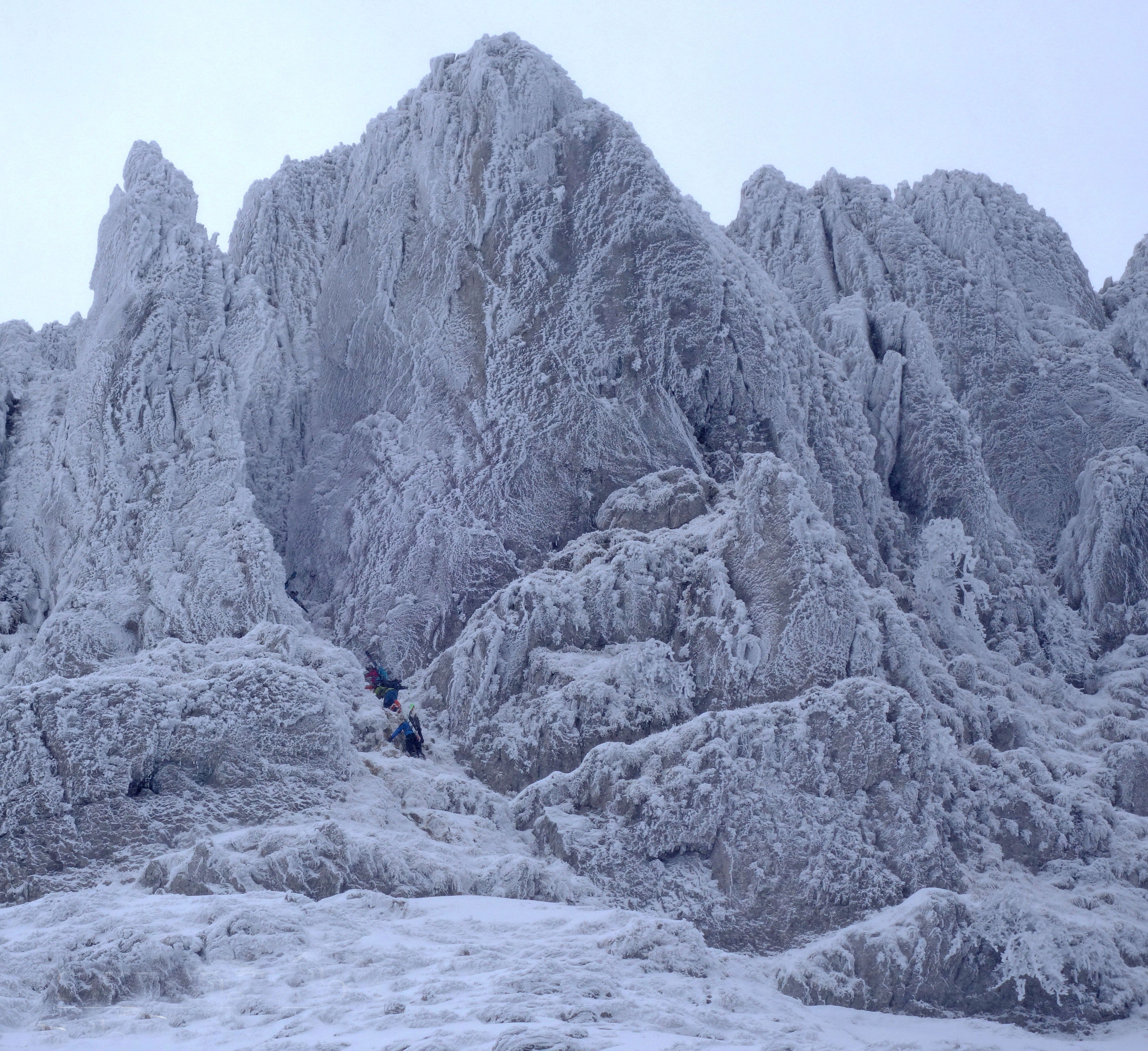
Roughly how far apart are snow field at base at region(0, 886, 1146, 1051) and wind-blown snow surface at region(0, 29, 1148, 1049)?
0.13 meters

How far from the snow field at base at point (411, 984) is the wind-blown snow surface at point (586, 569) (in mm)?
134

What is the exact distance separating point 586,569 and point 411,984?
26.1ft

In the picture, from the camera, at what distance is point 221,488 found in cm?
2130

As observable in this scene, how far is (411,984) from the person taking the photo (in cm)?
1173

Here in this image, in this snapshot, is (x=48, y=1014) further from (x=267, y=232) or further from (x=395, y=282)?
(x=267, y=232)

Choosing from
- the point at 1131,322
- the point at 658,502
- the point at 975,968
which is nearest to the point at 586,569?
the point at 658,502

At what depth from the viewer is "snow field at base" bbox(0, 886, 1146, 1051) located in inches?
424

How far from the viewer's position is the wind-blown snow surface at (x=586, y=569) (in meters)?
14.4

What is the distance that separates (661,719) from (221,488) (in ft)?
28.0

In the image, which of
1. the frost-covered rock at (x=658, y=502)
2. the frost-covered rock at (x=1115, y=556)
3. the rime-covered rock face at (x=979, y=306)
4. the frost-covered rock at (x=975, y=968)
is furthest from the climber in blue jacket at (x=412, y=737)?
the frost-covered rock at (x=1115, y=556)

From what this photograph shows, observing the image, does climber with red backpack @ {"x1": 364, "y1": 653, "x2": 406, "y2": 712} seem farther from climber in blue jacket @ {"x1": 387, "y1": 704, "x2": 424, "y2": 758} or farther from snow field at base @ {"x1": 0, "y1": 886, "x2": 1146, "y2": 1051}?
snow field at base @ {"x1": 0, "y1": 886, "x2": 1146, "y2": 1051}

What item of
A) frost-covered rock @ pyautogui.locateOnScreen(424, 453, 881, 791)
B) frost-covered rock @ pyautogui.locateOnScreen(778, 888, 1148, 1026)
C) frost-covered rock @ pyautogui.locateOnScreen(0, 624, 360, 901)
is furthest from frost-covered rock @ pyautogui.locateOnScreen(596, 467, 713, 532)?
frost-covered rock @ pyautogui.locateOnScreen(778, 888, 1148, 1026)

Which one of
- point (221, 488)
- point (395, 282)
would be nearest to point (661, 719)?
point (221, 488)

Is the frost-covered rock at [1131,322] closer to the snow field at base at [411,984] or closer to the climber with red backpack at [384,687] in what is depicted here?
the climber with red backpack at [384,687]
